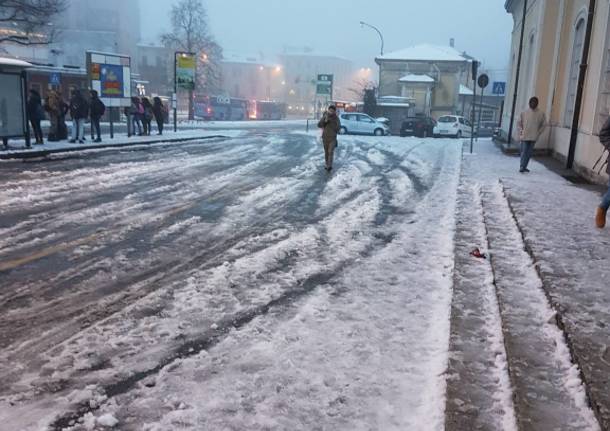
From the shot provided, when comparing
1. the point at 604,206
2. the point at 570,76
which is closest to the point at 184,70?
the point at 570,76

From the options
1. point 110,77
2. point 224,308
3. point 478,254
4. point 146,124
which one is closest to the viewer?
point 224,308

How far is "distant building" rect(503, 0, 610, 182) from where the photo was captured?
12555 millimetres

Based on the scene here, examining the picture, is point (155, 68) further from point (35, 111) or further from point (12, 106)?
point (12, 106)

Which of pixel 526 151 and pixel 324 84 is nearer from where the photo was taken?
pixel 526 151

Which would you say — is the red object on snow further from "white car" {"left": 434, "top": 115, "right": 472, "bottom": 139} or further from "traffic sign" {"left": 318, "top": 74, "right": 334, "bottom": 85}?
"white car" {"left": 434, "top": 115, "right": 472, "bottom": 139}

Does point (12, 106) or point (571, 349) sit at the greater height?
point (12, 106)

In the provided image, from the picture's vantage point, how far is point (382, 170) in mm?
15000

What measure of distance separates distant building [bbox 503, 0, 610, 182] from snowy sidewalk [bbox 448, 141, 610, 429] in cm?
410

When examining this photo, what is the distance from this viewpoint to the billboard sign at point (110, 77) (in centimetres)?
2159

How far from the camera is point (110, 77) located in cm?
2245

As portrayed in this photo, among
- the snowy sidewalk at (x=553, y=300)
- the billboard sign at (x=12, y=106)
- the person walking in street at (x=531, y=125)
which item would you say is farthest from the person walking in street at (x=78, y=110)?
the snowy sidewalk at (x=553, y=300)

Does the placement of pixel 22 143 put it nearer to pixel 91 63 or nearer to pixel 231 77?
pixel 91 63

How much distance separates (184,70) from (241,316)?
2645 cm

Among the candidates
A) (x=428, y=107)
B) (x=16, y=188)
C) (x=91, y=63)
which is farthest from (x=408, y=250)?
(x=428, y=107)
